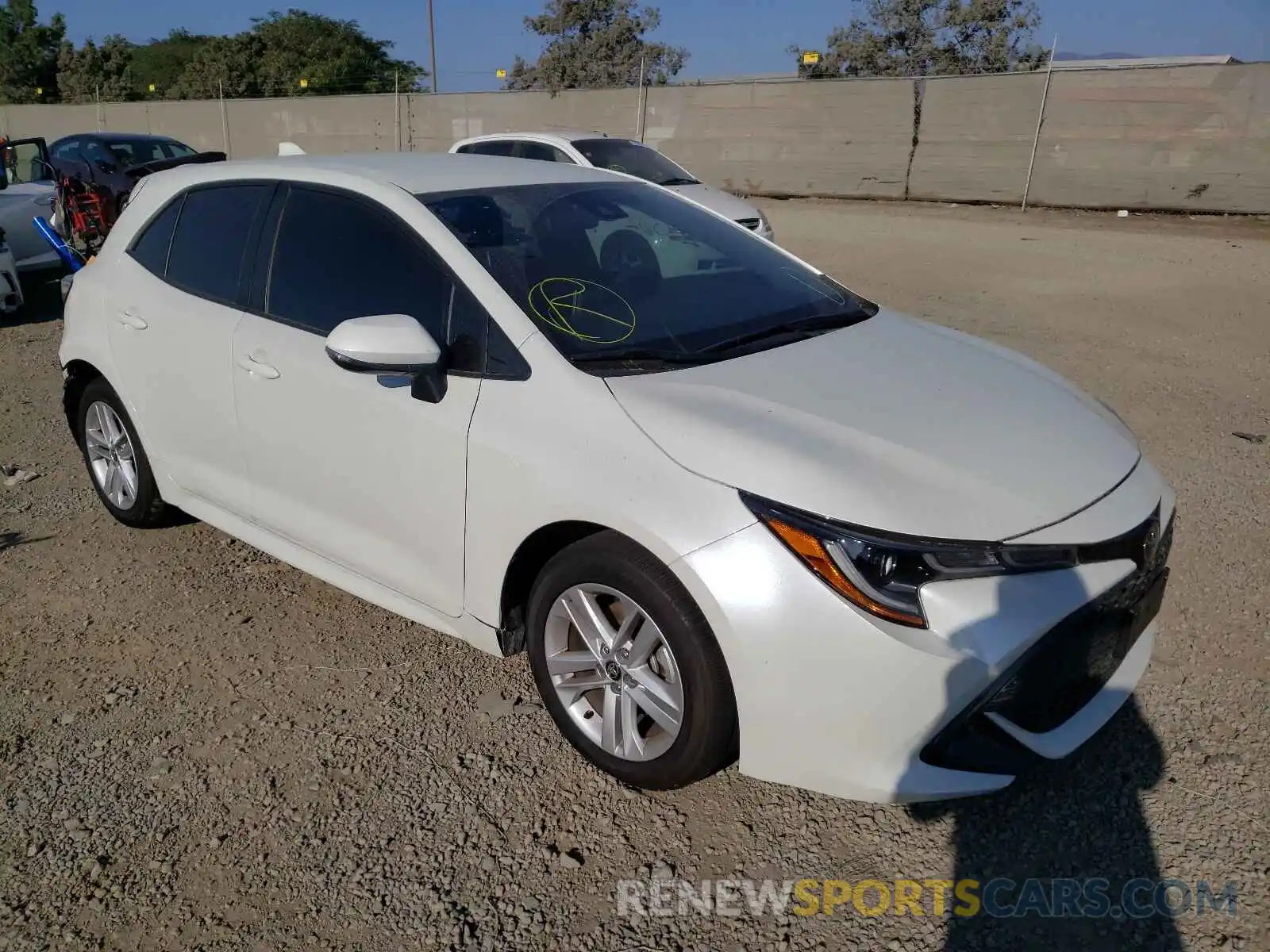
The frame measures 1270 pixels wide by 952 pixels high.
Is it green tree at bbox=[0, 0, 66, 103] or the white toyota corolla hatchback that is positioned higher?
green tree at bbox=[0, 0, 66, 103]

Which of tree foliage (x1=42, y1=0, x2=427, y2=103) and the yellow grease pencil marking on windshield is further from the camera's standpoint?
tree foliage (x1=42, y1=0, x2=427, y2=103)

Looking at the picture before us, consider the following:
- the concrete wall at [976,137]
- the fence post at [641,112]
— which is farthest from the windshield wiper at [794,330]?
the fence post at [641,112]

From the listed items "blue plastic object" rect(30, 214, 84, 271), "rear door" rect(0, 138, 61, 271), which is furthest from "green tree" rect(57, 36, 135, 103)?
"blue plastic object" rect(30, 214, 84, 271)

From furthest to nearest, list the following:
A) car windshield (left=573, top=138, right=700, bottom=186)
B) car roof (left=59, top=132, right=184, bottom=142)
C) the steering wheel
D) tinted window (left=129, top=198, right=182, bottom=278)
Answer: car roof (left=59, top=132, right=184, bottom=142) < car windshield (left=573, top=138, right=700, bottom=186) < tinted window (left=129, top=198, right=182, bottom=278) < the steering wheel

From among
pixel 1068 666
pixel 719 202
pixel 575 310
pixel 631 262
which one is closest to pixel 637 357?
pixel 575 310

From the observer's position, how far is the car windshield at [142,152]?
1364cm

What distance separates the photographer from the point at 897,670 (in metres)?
2.17

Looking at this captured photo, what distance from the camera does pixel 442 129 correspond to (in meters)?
27.8

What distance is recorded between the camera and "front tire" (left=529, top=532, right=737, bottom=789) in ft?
7.82

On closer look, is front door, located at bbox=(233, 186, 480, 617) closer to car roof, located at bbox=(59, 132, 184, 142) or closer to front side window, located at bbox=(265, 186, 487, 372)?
front side window, located at bbox=(265, 186, 487, 372)

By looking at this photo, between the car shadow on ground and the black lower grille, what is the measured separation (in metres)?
0.08

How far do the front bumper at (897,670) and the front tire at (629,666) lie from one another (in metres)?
0.08

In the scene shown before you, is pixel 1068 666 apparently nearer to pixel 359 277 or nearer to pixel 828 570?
pixel 828 570

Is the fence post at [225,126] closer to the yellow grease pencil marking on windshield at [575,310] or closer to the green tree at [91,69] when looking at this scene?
the green tree at [91,69]
